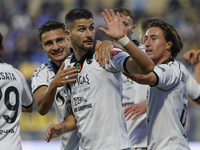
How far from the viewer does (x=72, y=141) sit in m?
4.10

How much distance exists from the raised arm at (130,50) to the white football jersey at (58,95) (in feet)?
4.97

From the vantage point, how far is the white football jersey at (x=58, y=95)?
410cm

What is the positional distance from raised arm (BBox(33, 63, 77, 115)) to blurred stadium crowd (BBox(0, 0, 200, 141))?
715 centimetres

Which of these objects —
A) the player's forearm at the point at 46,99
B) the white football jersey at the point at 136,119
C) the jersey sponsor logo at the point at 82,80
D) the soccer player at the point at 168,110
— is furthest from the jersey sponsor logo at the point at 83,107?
the white football jersey at the point at 136,119

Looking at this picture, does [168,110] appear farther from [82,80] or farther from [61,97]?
[61,97]

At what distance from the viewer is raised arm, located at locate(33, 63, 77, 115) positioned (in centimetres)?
329

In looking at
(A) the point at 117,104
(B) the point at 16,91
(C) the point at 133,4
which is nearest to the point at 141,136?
(A) the point at 117,104

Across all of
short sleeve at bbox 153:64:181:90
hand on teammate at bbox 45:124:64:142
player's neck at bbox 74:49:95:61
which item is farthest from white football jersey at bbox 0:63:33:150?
short sleeve at bbox 153:64:181:90

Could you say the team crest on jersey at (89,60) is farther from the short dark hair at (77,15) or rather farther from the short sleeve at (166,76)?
the short sleeve at (166,76)

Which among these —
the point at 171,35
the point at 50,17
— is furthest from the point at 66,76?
the point at 50,17

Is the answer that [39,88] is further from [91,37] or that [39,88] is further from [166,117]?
[166,117]

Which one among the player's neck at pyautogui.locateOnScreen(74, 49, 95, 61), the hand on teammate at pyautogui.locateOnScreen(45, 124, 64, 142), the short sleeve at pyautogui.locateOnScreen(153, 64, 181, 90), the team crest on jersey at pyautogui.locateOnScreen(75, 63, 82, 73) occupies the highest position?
the player's neck at pyautogui.locateOnScreen(74, 49, 95, 61)

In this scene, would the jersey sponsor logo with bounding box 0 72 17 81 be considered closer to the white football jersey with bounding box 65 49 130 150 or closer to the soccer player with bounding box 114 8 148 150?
the white football jersey with bounding box 65 49 130 150

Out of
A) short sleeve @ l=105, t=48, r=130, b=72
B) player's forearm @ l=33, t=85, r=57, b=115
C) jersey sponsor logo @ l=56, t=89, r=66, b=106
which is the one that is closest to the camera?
short sleeve @ l=105, t=48, r=130, b=72
